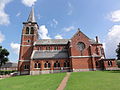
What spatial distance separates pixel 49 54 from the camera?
39.6 meters

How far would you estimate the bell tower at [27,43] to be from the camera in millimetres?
39594

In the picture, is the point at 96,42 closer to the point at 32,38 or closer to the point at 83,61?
the point at 83,61

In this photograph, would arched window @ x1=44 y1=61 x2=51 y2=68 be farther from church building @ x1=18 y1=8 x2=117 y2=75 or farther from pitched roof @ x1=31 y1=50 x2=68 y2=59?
pitched roof @ x1=31 y1=50 x2=68 y2=59

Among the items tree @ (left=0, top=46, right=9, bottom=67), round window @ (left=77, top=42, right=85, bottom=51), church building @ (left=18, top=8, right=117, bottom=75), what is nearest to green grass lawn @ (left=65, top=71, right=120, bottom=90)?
church building @ (left=18, top=8, right=117, bottom=75)

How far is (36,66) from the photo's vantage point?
36.8 meters

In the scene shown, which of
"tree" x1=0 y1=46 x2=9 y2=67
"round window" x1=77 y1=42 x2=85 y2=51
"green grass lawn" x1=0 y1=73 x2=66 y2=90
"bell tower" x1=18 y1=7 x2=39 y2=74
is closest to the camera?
"green grass lawn" x1=0 y1=73 x2=66 y2=90

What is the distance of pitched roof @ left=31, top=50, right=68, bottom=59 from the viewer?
38.2 m

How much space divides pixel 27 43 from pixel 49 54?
11.4 metres

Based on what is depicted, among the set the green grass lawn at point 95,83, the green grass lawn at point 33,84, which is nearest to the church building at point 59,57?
the green grass lawn at point 33,84

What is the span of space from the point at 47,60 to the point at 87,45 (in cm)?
1623

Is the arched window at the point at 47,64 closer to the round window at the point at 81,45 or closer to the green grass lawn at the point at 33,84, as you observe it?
the round window at the point at 81,45

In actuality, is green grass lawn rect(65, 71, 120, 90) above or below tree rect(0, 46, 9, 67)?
below

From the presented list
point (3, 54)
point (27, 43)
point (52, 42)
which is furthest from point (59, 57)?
point (3, 54)

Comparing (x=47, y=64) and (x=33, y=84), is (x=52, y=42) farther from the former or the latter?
(x=33, y=84)
